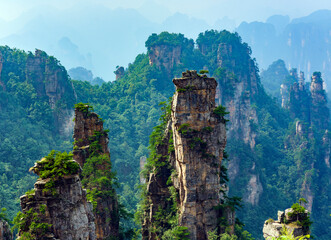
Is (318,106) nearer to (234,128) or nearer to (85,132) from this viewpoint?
(234,128)

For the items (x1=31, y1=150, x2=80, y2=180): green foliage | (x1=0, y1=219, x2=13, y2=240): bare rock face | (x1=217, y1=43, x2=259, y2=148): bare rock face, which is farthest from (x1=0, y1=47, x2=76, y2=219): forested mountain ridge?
(x1=0, y1=219, x2=13, y2=240): bare rock face

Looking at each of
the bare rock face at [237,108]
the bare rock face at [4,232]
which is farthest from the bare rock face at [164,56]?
the bare rock face at [4,232]

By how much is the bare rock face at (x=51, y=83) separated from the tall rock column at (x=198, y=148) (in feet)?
Result: 126

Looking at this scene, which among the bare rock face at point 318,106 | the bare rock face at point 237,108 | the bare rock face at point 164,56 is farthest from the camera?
the bare rock face at point 318,106

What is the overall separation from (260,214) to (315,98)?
34.8m

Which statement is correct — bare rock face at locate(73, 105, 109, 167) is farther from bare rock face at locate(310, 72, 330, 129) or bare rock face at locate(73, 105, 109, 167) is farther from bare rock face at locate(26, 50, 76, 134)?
bare rock face at locate(310, 72, 330, 129)

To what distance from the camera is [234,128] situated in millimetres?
70562

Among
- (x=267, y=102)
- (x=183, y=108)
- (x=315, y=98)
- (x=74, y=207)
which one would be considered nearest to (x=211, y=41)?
(x=267, y=102)

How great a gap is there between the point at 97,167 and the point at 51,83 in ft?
124

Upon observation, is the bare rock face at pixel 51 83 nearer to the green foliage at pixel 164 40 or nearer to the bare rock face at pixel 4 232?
the green foliage at pixel 164 40

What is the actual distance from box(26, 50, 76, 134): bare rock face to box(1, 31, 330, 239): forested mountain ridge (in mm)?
4029

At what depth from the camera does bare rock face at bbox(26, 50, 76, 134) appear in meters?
62.7

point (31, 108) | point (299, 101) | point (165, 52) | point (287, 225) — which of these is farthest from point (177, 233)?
point (299, 101)

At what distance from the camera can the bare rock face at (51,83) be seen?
6266 cm
